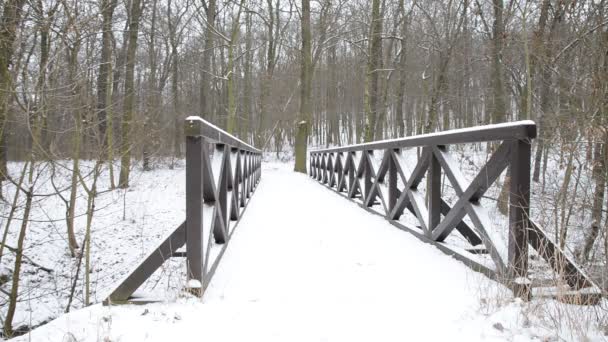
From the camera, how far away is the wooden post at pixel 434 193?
11.0ft

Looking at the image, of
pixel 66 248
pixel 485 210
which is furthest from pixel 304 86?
pixel 485 210

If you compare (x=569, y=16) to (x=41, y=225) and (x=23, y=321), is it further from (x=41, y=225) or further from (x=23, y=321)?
(x=41, y=225)

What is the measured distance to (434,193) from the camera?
3395mm

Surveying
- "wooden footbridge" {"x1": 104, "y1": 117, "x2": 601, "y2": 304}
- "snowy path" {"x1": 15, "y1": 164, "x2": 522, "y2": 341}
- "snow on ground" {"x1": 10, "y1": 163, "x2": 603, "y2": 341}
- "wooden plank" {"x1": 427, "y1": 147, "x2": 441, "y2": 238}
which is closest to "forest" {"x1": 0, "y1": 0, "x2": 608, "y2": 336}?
"wooden footbridge" {"x1": 104, "y1": 117, "x2": 601, "y2": 304}

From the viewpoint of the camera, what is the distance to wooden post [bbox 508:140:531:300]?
2115 millimetres

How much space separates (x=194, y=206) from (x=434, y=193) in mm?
2244

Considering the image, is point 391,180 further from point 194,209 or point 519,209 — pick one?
point 194,209

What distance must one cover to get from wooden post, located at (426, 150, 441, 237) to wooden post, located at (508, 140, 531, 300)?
115 cm

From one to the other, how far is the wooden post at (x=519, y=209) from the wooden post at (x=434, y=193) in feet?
3.76

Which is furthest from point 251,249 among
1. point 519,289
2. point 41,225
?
point 41,225

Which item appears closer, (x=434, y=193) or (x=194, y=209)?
(x=194, y=209)

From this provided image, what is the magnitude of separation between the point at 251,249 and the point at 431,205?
173 cm

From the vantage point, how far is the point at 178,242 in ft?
7.13

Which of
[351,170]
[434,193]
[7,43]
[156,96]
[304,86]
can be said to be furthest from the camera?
[304,86]
